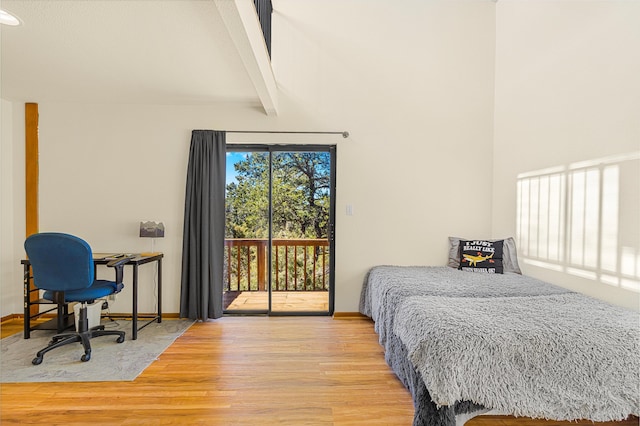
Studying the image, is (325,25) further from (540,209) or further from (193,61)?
(540,209)

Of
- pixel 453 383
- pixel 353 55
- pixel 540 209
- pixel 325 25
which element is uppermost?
pixel 325 25

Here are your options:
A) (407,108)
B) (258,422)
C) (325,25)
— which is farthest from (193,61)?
(258,422)

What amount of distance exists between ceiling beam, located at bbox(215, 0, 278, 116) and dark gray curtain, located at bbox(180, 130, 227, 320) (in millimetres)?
1016

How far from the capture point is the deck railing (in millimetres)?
3955

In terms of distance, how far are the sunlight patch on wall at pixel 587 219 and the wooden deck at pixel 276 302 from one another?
2313 mm

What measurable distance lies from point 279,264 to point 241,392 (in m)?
2.14

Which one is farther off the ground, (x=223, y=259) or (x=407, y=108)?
(x=407, y=108)

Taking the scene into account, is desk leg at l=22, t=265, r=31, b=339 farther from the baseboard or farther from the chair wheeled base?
the baseboard

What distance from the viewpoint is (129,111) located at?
3705 millimetres

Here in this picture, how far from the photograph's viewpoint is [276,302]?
4.02 meters

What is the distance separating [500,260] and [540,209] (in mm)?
638

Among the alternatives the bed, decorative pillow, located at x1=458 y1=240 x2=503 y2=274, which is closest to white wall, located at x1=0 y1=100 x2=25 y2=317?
the bed

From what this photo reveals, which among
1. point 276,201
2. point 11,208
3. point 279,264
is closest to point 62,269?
Result: point 11,208

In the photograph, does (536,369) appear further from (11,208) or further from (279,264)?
(11,208)
